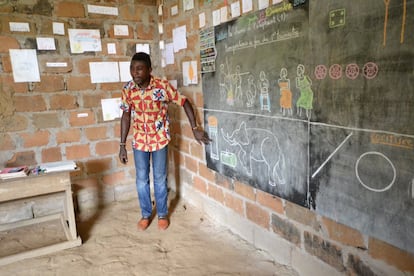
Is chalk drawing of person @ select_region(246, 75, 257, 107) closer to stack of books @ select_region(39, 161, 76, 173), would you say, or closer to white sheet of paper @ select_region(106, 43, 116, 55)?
stack of books @ select_region(39, 161, 76, 173)

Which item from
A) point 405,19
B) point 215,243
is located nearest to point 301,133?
point 405,19

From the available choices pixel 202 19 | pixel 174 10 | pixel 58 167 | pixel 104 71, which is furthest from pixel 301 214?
pixel 104 71

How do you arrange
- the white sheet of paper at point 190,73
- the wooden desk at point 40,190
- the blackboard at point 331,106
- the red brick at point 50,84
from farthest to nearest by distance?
the red brick at point 50,84 < the white sheet of paper at point 190,73 < the wooden desk at point 40,190 < the blackboard at point 331,106

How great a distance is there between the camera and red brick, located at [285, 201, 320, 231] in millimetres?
1875

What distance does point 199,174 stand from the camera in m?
3.08

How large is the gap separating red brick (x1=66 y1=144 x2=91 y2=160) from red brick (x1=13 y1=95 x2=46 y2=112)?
0.48m

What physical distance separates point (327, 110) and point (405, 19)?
1.75 feet

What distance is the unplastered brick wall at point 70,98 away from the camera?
2.83 meters

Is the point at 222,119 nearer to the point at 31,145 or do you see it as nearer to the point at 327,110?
the point at 327,110

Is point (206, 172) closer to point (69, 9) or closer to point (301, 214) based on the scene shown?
point (301, 214)

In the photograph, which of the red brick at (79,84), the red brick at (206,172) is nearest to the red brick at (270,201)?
the red brick at (206,172)

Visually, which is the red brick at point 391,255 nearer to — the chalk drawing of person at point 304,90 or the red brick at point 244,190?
the chalk drawing of person at point 304,90

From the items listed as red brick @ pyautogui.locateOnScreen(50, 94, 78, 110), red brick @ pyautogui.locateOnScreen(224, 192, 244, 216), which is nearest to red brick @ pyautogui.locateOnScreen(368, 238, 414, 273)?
red brick @ pyautogui.locateOnScreen(224, 192, 244, 216)

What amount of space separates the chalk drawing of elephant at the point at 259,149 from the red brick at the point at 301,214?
0.18 metres
